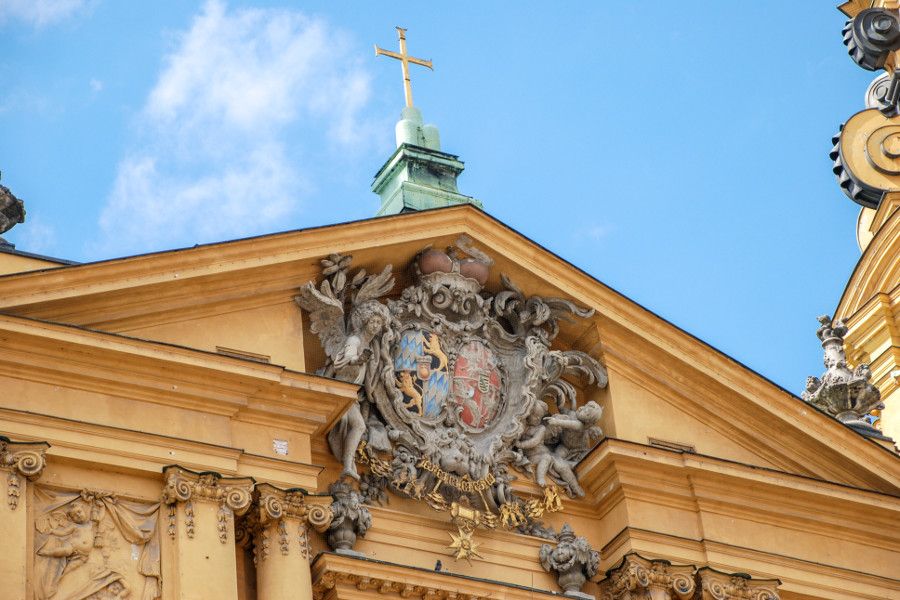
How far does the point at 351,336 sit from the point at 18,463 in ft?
10.9

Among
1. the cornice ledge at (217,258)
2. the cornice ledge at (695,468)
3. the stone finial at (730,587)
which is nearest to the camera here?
the cornice ledge at (217,258)

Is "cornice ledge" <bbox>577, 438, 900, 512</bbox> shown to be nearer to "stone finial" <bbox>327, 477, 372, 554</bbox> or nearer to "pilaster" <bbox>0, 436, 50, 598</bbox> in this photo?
"stone finial" <bbox>327, 477, 372, 554</bbox>

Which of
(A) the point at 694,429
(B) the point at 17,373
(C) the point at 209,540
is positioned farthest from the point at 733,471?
(B) the point at 17,373

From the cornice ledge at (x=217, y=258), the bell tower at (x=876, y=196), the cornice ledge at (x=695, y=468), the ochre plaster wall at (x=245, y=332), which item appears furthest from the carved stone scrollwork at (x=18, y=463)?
the bell tower at (x=876, y=196)

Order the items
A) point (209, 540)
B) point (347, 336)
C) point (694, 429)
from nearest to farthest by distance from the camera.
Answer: point (209, 540)
point (347, 336)
point (694, 429)

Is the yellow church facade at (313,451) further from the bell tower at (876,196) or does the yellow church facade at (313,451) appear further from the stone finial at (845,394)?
the bell tower at (876,196)

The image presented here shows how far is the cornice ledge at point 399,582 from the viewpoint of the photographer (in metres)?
17.1

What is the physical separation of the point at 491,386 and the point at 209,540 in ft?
11.1

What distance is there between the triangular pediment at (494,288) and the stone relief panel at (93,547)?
→ 5.08 ft

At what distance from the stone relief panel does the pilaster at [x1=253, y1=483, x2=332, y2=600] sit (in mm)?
850

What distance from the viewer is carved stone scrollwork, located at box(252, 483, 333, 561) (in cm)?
1688

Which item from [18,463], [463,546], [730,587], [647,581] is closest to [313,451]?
[463,546]

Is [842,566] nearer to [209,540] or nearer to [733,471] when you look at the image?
[733,471]

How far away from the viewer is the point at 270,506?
1692cm
